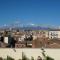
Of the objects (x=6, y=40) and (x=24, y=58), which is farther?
(x=6, y=40)

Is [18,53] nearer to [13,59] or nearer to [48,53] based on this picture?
[13,59]

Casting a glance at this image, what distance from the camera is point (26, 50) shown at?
20.6m

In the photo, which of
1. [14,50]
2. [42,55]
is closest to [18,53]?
[14,50]

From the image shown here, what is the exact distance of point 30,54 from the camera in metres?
20.4

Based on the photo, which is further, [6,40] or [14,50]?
[6,40]

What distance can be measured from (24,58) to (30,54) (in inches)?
28.7

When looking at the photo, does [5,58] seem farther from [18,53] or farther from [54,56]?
[54,56]

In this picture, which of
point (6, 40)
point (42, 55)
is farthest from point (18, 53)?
point (6, 40)

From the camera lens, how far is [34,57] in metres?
20.2

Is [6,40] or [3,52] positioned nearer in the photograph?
[3,52]

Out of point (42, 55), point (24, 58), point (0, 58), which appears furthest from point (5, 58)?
point (42, 55)

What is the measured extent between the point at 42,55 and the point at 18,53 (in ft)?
7.40

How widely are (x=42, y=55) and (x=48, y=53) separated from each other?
667 millimetres

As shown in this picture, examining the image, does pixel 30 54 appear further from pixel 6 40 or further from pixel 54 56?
pixel 6 40
